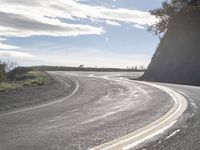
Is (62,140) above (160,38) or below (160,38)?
below

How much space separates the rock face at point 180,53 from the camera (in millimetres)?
35781

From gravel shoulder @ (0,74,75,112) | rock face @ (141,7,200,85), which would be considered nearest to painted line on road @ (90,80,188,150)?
gravel shoulder @ (0,74,75,112)

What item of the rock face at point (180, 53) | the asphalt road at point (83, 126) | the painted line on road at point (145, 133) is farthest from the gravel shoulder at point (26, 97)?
the rock face at point (180, 53)

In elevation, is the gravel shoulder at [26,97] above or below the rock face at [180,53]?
below

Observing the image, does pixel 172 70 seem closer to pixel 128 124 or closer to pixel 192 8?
pixel 192 8

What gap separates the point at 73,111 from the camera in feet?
38.7

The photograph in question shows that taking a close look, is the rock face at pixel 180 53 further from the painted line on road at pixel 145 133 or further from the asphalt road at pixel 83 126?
the painted line on road at pixel 145 133

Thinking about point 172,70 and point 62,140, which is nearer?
point 62,140

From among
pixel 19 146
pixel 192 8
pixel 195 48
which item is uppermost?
pixel 192 8

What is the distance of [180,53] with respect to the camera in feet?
129

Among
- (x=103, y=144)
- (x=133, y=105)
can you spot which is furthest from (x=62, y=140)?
(x=133, y=105)

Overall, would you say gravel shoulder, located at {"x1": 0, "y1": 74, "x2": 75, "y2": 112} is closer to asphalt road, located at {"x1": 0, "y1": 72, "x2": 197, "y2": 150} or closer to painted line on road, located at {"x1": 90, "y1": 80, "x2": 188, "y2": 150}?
asphalt road, located at {"x1": 0, "y1": 72, "x2": 197, "y2": 150}

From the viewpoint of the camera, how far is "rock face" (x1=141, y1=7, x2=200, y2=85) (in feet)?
117

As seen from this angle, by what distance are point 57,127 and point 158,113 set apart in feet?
11.4
